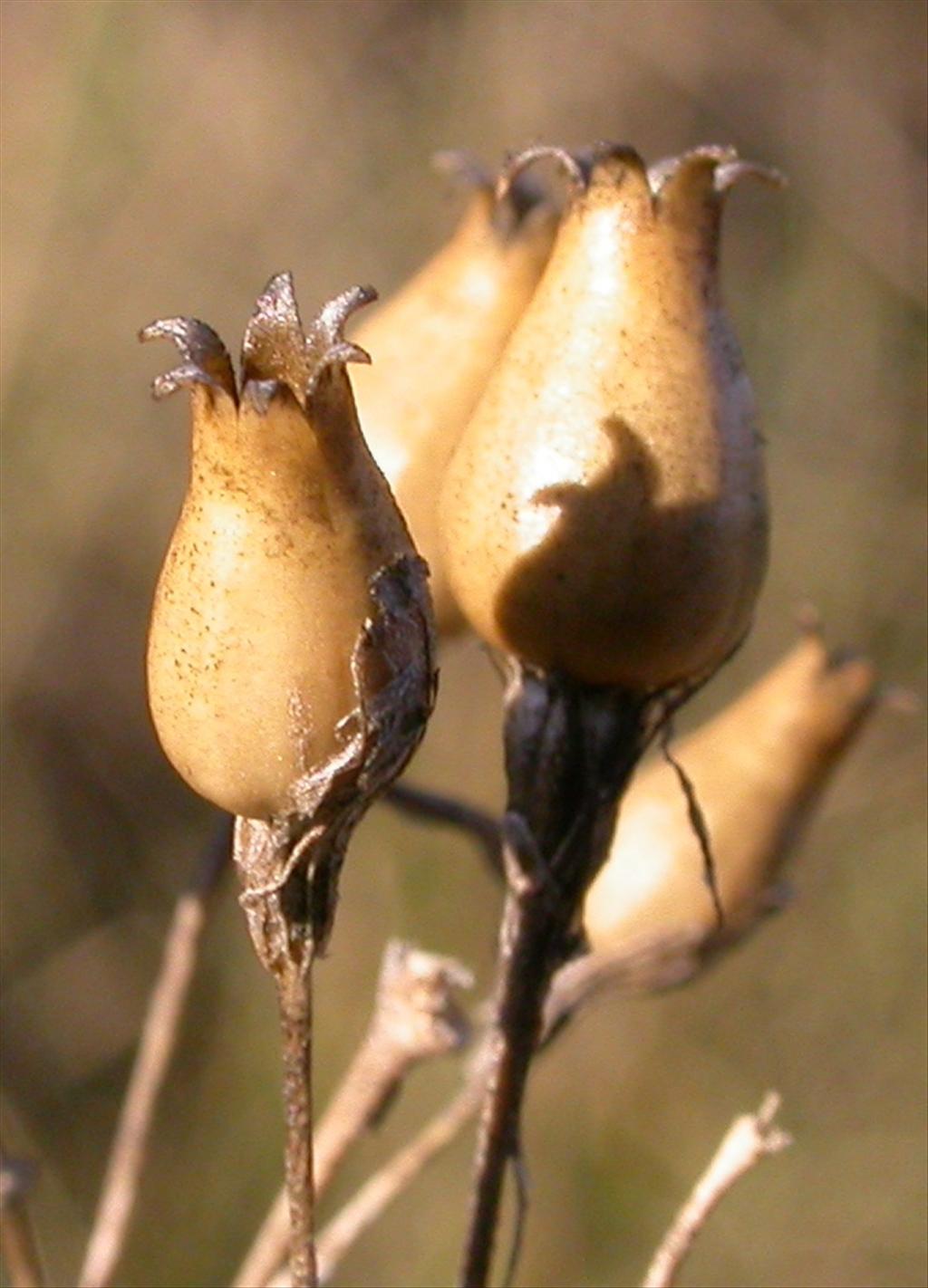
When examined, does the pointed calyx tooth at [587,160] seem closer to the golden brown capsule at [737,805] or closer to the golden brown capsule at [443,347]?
the golden brown capsule at [443,347]

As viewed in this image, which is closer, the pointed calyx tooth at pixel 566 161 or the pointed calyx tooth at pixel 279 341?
the pointed calyx tooth at pixel 279 341

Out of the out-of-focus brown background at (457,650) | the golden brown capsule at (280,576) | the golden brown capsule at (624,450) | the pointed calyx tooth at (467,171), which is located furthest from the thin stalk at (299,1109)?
the out-of-focus brown background at (457,650)

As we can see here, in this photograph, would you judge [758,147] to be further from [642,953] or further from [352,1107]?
[352,1107]

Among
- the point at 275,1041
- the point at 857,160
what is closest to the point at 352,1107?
the point at 275,1041

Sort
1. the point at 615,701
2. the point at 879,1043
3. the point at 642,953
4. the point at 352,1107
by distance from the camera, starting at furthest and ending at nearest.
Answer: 1. the point at 879,1043
2. the point at 642,953
3. the point at 352,1107
4. the point at 615,701

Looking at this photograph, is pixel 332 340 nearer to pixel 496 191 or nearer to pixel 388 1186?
pixel 496 191

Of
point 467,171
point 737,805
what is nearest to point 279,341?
point 467,171
